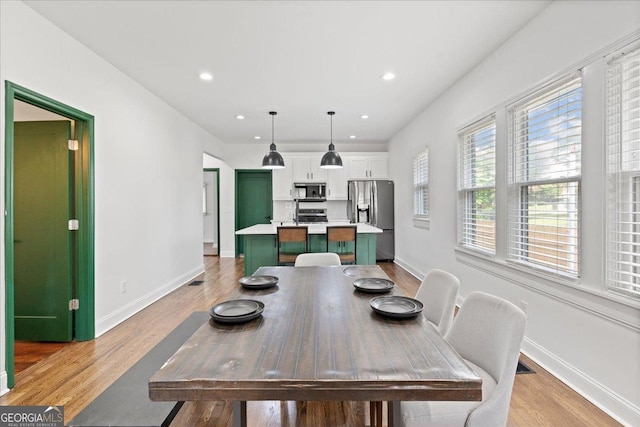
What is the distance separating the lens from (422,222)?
5.12 metres

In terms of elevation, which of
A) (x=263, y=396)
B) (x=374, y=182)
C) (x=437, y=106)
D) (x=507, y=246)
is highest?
(x=437, y=106)

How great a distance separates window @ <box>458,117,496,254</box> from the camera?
321 cm

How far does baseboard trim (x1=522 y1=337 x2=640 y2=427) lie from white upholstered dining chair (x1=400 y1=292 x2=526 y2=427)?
3.64 feet

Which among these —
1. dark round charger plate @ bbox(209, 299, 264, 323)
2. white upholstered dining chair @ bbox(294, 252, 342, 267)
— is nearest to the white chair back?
dark round charger plate @ bbox(209, 299, 264, 323)

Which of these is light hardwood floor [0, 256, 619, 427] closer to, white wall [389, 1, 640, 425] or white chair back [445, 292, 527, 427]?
white wall [389, 1, 640, 425]

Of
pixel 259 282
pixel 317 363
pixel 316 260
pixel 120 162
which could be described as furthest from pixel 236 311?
pixel 120 162

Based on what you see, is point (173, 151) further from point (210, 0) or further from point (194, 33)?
point (210, 0)

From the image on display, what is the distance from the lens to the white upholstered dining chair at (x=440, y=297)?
69.5 inches

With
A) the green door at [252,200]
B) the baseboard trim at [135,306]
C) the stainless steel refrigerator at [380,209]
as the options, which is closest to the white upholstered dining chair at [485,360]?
the baseboard trim at [135,306]

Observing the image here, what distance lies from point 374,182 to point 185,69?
4381mm

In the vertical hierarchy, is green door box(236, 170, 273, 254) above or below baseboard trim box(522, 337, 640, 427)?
above

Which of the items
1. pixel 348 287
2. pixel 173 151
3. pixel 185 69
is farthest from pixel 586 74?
pixel 173 151

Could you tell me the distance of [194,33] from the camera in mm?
2648

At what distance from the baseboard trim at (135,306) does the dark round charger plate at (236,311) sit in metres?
2.33
